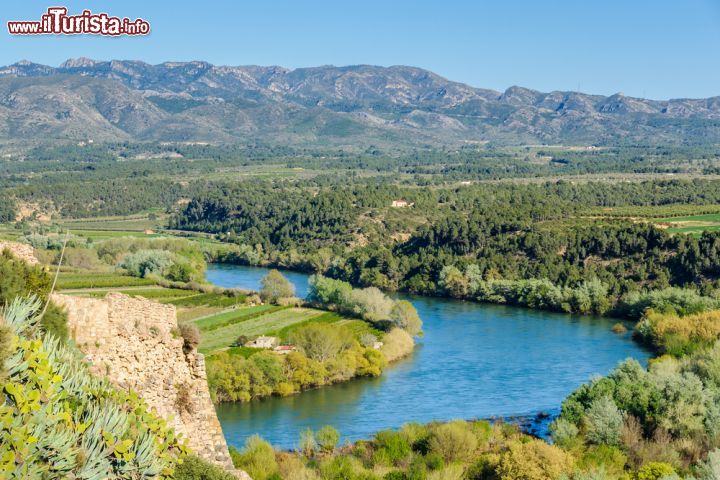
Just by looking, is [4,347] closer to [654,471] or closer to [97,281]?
A: [654,471]

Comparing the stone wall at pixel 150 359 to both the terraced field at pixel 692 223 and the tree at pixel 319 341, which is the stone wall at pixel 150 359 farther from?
the terraced field at pixel 692 223

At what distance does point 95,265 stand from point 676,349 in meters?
35.7

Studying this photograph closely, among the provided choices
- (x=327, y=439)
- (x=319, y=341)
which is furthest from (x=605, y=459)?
(x=319, y=341)

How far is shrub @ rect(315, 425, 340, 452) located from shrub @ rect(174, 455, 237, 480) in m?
16.8

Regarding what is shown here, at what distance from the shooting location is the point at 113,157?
186 meters

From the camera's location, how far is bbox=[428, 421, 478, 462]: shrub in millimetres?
24875

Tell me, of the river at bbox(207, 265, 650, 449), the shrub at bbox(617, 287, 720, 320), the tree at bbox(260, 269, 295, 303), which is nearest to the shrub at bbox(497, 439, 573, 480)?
the river at bbox(207, 265, 650, 449)

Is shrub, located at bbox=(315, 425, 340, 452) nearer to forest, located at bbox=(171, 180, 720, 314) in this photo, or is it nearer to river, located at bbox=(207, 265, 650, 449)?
river, located at bbox=(207, 265, 650, 449)

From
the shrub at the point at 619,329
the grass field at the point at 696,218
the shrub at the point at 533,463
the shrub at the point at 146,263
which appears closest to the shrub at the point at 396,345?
the shrub at the point at 619,329

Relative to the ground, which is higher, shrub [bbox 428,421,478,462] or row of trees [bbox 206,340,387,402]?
shrub [bbox 428,421,478,462]

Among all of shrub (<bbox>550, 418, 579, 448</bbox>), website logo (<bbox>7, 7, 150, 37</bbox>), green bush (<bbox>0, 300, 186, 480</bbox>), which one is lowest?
shrub (<bbox>550, 418, 579, 448</bbox>)

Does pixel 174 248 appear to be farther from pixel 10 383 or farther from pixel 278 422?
pixel 10 383

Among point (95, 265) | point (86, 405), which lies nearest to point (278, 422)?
point (86, 405)

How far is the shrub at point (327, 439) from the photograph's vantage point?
26.0m
